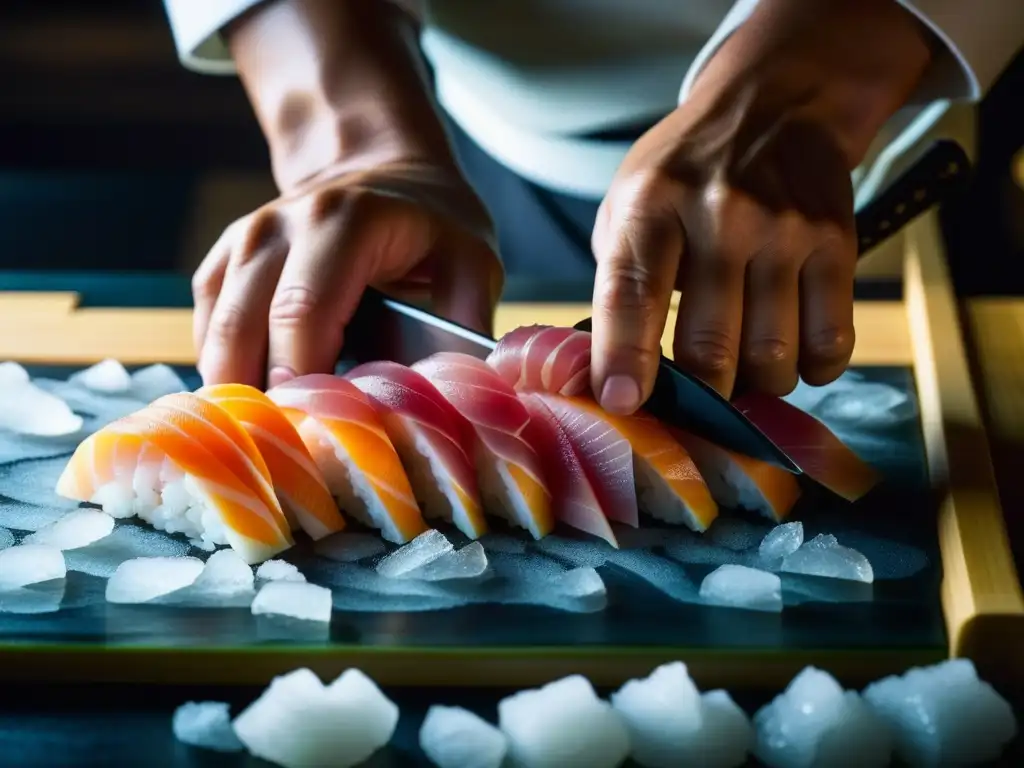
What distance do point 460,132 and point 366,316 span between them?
1.02m

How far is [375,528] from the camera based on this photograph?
1458 millimetres

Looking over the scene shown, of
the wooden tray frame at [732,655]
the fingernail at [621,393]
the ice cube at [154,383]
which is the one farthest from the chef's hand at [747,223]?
the ice cube at [154,383]

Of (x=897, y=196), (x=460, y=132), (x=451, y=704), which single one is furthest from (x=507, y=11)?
(x=451, y=704)

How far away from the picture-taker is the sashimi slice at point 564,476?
142cm

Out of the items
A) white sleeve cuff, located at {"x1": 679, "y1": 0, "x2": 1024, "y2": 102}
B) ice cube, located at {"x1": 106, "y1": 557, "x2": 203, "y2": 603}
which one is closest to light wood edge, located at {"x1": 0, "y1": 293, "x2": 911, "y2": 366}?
white sleeve cuff, located at {"x1": 679, "y1": 0, "x2": 1024, "y2": 102}

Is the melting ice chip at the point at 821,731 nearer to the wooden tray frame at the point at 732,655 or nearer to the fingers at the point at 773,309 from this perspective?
the wooden tray frame at the point at 732,655

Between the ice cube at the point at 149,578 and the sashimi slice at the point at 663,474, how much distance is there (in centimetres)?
47

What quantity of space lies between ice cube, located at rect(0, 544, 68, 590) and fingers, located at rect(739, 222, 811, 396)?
785 millimetres

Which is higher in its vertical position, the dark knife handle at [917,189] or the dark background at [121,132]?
the dark knife handle at [917,189]

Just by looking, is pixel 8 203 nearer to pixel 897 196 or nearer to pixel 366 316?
pixel 366 316

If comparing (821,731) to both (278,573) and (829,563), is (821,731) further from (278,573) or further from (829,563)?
(278,573)

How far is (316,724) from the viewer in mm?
1051

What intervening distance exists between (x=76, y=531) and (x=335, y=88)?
850 millimetres

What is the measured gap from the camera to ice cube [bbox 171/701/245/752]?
1.08 meters
